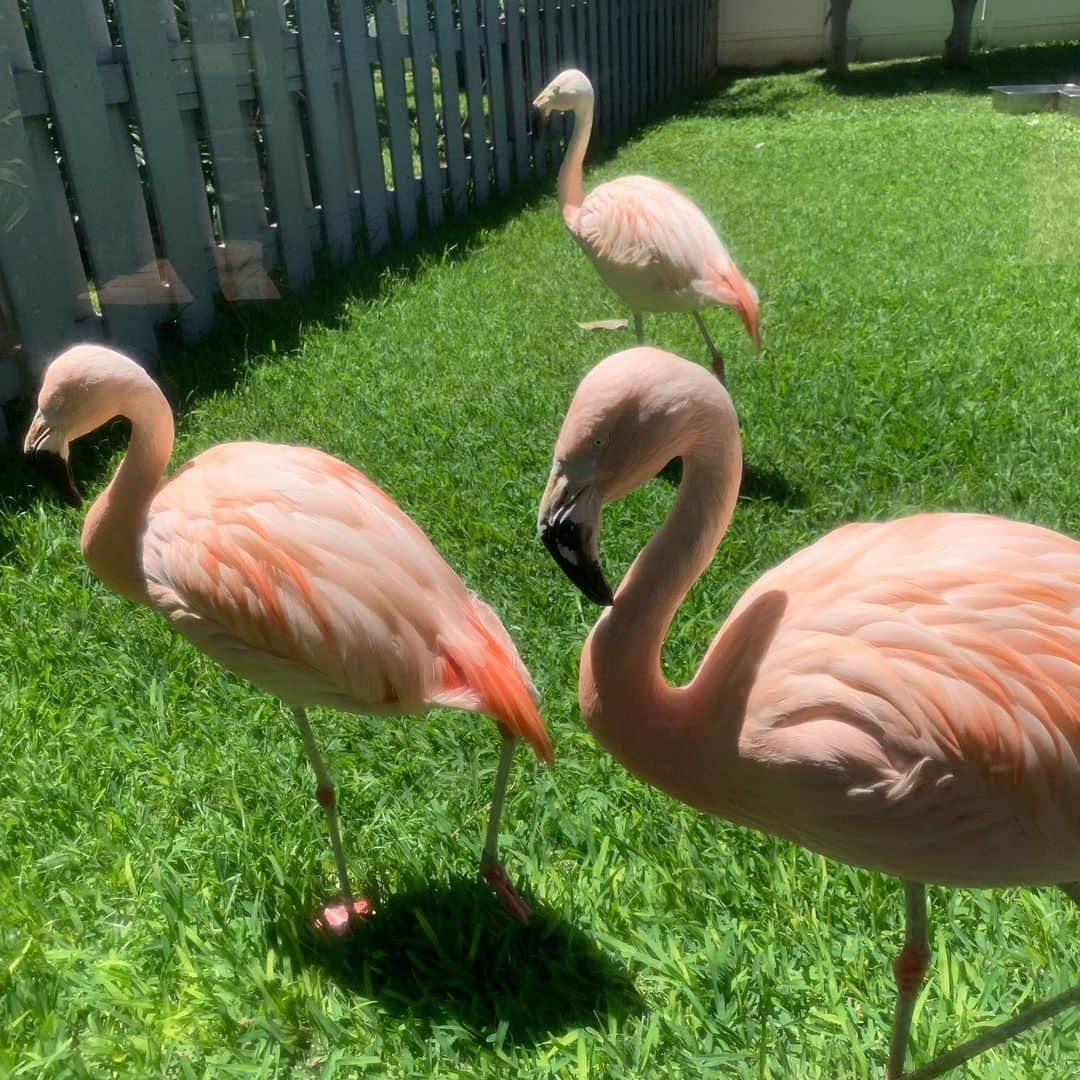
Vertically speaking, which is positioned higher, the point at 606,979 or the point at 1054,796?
the point at 1054,796

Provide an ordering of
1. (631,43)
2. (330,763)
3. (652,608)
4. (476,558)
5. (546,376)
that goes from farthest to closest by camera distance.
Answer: (631,43), (546,376), (476,558), (330,763), (652,608)

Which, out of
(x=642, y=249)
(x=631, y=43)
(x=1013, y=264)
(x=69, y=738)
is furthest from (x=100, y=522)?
(x=631, y=43)

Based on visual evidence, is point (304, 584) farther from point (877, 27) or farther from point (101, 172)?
point (877, 27)

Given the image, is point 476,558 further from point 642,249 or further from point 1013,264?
point 1013,264

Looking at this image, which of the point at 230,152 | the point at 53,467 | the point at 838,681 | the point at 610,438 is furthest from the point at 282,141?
the point at 838,681

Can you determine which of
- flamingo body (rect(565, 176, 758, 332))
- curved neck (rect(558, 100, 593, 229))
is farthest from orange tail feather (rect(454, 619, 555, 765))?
curved neck (rect(558, 100, 593, 229))

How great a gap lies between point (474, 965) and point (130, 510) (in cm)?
115

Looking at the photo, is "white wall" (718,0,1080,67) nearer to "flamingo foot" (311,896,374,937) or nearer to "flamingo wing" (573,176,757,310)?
"flamingo wing" (573,176,757,310)

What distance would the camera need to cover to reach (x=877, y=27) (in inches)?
200

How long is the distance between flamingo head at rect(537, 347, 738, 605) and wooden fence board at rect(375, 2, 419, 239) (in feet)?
17.3

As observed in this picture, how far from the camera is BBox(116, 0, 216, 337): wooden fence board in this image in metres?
4.21

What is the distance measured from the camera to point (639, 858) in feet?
6.89

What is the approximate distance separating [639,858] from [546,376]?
253 cm

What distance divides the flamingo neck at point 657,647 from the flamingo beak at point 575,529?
12 cm
